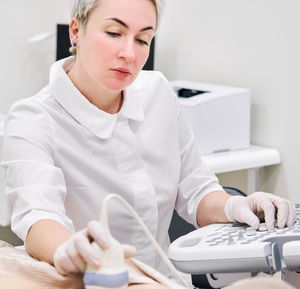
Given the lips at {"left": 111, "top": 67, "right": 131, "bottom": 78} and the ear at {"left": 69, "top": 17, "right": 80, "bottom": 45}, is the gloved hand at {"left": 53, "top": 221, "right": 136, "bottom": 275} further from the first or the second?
the ear at {"left": 69, "top": 17, "right": 80, "bottom": 45}

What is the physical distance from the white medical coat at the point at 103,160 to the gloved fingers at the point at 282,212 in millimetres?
289

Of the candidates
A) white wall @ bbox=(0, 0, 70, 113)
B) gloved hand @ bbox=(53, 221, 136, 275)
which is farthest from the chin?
white wall @ bbox=(0, 0, 70, 113)

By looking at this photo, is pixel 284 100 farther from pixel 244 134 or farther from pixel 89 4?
pixel 89 4

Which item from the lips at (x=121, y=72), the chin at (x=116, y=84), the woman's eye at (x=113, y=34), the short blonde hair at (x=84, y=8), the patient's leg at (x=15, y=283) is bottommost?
the patient's leg at (x=15, y=283)

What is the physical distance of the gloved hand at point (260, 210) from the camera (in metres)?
1.08

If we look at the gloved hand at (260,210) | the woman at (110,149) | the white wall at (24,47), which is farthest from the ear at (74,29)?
the white wall at (24,47)

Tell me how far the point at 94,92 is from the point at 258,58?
111 cm

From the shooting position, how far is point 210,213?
133cm

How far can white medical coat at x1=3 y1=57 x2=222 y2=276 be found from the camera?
1.13m

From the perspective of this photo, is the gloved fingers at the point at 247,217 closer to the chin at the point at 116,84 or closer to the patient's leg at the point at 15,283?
the chin at the point at 116,84

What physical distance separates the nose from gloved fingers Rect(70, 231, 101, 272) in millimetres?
551

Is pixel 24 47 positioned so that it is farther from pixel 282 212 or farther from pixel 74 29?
pixel 282 212

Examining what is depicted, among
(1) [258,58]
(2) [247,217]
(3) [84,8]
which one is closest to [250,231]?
(2) [247,217]

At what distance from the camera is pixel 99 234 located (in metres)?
0.65
